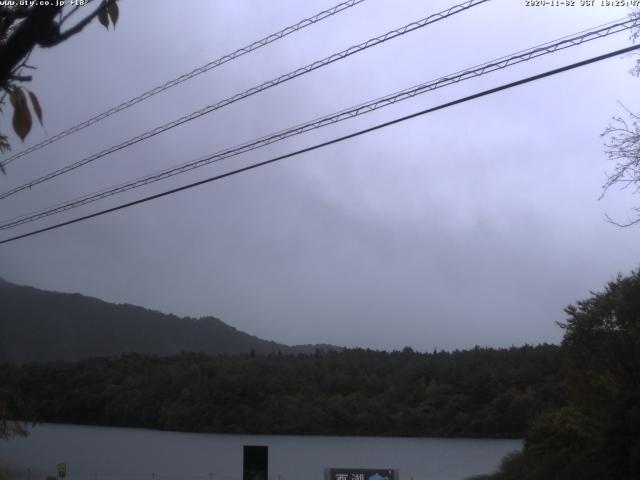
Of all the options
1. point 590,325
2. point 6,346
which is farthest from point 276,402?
point 590,325

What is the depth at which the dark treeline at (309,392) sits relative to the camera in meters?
37.0

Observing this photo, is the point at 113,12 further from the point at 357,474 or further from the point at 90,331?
the point at 90,331

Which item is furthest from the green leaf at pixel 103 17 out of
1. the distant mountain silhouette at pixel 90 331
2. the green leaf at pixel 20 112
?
the distant mountain silhouette at pixel 90 331

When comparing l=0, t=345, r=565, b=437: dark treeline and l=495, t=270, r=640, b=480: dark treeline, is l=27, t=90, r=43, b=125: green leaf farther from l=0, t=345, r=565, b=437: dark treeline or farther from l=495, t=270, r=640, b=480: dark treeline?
l=0, t=345, r=565, b=437: dark treeline

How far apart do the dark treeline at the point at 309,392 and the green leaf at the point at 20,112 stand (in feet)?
109

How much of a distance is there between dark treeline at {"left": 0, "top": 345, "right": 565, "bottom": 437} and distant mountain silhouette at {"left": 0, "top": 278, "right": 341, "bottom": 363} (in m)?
2.20

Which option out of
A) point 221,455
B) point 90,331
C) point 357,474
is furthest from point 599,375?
point 90,331

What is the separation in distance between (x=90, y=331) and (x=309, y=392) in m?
18.6

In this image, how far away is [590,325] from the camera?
19.2 metres

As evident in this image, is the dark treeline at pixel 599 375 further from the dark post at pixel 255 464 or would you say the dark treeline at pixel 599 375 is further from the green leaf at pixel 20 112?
the green leaf at pixel 20 112

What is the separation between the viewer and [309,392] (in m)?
39.8

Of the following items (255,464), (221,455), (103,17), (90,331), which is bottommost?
(255,464)

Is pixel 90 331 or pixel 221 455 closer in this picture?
pixel 221 455

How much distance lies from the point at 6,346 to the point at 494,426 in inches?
983
